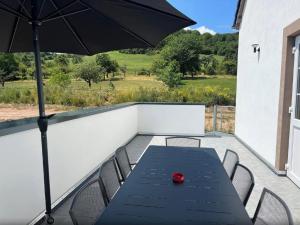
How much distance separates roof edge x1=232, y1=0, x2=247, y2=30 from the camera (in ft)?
24.9

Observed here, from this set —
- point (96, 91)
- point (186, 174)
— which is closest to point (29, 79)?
point (96, 91)

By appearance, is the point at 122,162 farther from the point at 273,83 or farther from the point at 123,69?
the point at 123,69

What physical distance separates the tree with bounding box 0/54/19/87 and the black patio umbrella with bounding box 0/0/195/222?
64.3ft

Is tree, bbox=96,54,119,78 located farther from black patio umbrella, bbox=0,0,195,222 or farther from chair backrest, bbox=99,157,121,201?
chair backrest, bbox=99,157,121,201

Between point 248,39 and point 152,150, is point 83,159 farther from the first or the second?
point 248,39

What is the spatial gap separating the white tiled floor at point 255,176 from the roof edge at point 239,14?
3487 mm

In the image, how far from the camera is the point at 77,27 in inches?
117

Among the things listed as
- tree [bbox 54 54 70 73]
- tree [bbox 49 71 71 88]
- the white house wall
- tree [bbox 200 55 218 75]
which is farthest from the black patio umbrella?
tree [bbox 54 54 70 73]

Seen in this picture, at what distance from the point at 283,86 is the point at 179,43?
21.6m

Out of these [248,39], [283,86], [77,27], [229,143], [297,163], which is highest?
[248,39]

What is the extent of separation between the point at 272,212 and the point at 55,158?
2.54 meters

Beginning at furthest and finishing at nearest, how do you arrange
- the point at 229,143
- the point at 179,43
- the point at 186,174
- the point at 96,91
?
the point at 179,43 < the point at 96,91 < the point at 229,143 < the point at 186,174

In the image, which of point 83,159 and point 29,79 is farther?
point 29,79

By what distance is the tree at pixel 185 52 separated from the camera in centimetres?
2330
